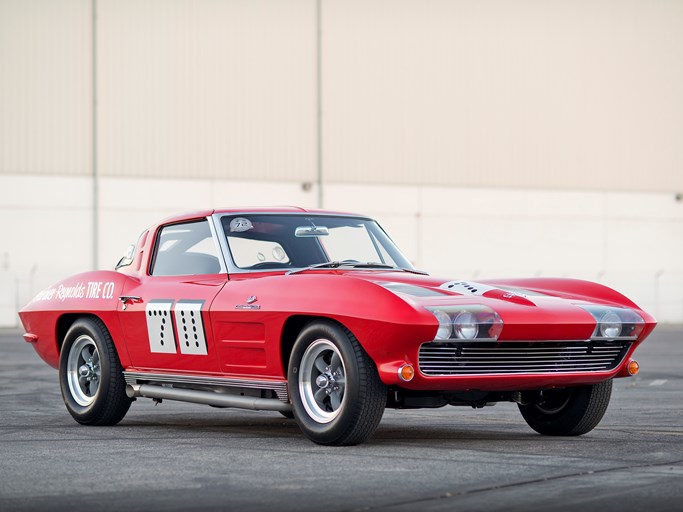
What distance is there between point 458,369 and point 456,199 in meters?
27.5

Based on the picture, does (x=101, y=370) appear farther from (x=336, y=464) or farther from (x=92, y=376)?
(x=336, y=464)

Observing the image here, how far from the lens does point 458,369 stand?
7.07 meters

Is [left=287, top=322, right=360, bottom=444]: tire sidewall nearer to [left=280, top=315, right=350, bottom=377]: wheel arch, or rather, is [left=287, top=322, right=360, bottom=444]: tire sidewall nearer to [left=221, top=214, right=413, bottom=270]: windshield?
[left=280, top=315, right=350, bottom=377]: wheel arch

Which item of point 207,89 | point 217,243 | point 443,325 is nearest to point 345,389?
point 443,325

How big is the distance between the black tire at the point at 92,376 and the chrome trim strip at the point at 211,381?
5.2 inches

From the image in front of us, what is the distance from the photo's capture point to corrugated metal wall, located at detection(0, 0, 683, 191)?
30406 mm

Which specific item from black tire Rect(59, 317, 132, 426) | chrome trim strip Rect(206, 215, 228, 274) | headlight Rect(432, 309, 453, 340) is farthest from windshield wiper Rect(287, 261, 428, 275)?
black tire Rect(59, 317, 132, 426)

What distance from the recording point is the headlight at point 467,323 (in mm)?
6910

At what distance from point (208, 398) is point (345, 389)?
1397 millimetres

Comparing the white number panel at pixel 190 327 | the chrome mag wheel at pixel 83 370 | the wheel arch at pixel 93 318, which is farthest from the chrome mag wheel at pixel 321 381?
the chrome mag wheel at pixel 83 370

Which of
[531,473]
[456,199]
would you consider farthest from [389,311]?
[456,199]

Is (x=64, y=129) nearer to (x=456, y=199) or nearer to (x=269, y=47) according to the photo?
(x=269, y=47)

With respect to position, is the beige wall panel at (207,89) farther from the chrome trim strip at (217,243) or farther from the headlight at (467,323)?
the headlight at (467,323)

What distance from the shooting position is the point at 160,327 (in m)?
8.49
